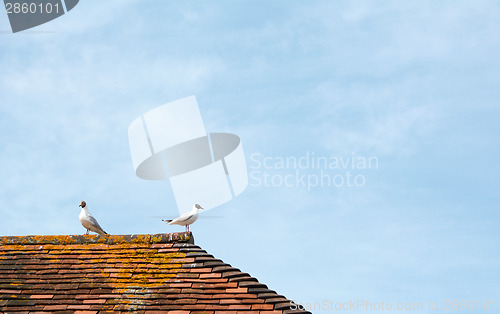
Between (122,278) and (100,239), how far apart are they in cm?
115

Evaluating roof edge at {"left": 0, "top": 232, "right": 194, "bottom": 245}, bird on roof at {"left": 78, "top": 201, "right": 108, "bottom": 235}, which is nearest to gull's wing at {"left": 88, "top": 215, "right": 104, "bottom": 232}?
bird on roof at {"left": 78, "top": 201, "right": 108, "bottom": 235}

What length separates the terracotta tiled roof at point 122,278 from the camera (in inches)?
364

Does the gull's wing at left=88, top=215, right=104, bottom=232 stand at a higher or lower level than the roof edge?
higher

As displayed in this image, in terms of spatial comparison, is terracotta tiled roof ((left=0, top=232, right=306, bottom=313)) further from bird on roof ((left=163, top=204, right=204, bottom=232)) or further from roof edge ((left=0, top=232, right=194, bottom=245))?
bird on roof ((left=163, top=204, right=204, bottom=232))

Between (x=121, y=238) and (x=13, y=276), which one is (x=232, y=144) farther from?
(x=13, y=276)

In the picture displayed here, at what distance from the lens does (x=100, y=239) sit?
1076 cm

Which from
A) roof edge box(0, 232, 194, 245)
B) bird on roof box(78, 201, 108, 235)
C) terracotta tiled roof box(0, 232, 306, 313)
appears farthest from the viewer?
bird on roof box(78, 201, 108, 235)

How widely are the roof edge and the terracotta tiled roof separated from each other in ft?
0.05

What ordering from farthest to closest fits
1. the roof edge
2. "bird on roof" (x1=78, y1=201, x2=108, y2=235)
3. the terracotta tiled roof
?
"bird on roof" (x1=78, y1=201, x2=108, y2=235) → the roof edge → the terracotta tiled roof

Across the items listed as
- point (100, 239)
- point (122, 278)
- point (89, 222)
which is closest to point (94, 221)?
point (89, 222)

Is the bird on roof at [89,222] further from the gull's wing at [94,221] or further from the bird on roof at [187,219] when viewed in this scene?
the bird on roof at [187,219]

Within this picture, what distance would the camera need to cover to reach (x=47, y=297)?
9555 millimetres

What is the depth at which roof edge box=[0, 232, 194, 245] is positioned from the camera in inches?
416

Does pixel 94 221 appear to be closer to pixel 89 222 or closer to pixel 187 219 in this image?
pixel 89 222
